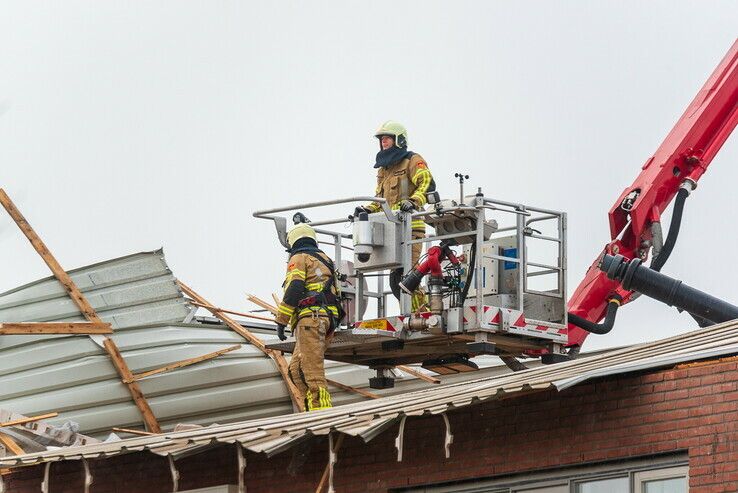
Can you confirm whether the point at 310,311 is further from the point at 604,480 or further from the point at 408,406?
the point at 604,480

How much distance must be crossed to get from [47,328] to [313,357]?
17.1ft

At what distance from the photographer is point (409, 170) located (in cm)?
1952

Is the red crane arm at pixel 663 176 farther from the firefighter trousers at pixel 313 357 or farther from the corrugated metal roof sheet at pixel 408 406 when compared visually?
the corrugated metal roof sheet at pixel 408 406

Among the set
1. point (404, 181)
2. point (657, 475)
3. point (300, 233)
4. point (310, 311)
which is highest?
point (404, 181)

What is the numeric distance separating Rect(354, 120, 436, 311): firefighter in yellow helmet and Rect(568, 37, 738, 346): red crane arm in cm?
239

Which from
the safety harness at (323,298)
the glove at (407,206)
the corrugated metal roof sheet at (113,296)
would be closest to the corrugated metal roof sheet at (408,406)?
the safety harness at (323,298)

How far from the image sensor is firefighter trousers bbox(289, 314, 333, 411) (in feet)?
61.2

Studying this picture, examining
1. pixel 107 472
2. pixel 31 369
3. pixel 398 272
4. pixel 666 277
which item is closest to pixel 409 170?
pixel 398 272

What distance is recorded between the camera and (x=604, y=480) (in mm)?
Result: 13336

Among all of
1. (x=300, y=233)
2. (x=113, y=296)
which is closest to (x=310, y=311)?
(x=300, y=233)

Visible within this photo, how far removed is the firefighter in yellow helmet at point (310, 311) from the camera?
18.7m

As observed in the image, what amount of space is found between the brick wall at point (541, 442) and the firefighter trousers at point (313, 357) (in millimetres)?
2537

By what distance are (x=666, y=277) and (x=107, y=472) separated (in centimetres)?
621

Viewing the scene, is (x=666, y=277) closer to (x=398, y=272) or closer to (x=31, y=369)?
(x=398, y=272)
